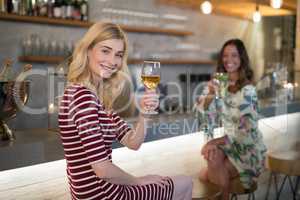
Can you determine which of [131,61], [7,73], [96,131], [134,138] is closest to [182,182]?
[134,138]

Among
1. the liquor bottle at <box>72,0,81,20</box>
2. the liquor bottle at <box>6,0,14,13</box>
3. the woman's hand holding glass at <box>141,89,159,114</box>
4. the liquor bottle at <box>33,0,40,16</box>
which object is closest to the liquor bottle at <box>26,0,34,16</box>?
Result: the liquor bottle at <box>33,0,40,16</box>

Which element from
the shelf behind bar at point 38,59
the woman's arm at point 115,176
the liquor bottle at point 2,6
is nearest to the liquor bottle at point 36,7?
the liquor bottle at point 2,6

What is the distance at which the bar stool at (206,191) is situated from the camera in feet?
5.48

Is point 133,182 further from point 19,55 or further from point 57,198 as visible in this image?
point 19,55

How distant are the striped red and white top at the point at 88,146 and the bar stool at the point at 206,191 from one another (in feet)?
1.11

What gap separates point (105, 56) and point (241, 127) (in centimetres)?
129

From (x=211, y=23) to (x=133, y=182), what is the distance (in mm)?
4389

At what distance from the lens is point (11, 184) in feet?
5.20

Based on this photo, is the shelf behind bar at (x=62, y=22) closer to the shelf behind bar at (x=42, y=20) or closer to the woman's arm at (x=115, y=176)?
the shelf behind bar at (x=42, y=20)

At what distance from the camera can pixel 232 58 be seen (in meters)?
2.49

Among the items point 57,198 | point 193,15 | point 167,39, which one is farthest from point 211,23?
point 57,198

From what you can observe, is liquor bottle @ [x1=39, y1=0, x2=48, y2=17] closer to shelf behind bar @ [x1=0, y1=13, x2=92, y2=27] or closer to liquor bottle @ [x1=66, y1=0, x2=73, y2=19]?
shelf behind bar @ [x1=0, y1=13, x2=92, y2=27]

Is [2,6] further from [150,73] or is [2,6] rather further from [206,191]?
[206,191]

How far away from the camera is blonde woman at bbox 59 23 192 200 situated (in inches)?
48.2
